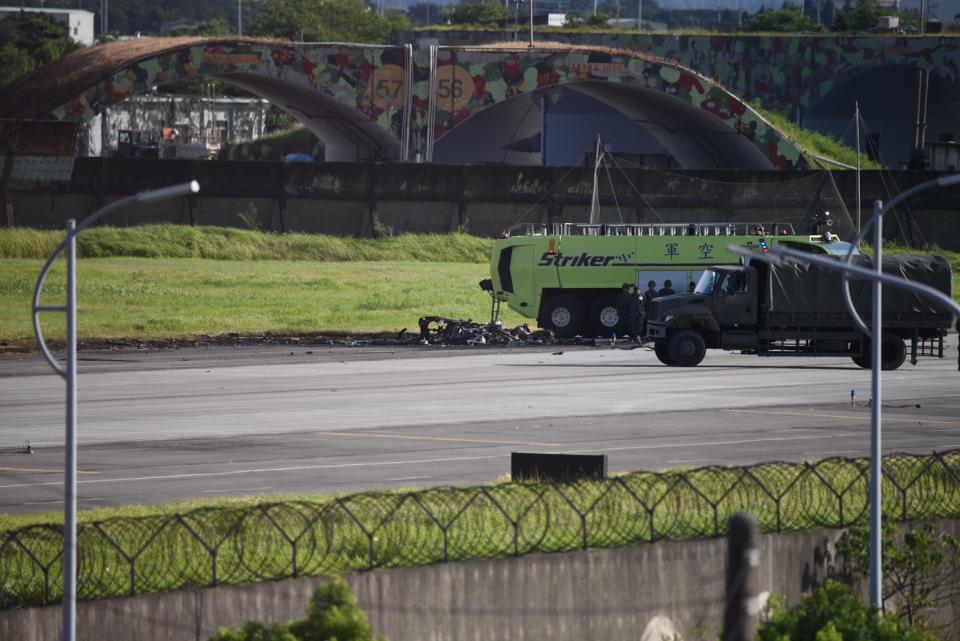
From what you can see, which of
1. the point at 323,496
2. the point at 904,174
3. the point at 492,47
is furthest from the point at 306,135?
the point at 323,496

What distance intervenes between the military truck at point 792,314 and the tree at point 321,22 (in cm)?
11206

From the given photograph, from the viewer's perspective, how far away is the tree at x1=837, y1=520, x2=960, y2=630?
60.1ft

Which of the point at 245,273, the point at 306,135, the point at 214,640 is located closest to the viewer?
the point at 214,640

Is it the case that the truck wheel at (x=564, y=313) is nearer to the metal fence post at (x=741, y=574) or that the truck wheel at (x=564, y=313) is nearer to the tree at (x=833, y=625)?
the tree at (x=833, y=625)

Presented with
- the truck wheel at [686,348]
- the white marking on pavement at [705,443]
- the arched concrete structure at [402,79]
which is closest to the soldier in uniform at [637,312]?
the truck wheel at [686,348]

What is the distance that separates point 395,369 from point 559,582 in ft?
78.3

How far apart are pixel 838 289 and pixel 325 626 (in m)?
29.2

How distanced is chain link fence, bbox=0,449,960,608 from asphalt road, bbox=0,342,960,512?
5326mm

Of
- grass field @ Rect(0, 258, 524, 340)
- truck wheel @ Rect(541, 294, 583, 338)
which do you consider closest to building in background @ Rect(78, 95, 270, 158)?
grass field @ Rect(0, 258, 524, 340)

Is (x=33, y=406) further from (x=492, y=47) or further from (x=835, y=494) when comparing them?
(x=492, y=47)

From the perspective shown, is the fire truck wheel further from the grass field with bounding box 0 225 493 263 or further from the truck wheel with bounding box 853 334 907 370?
the grass field with bounding box 0 225 493 263

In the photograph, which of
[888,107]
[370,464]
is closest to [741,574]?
[370,464]

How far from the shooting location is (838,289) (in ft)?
131

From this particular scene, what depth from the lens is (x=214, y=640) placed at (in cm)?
1301
